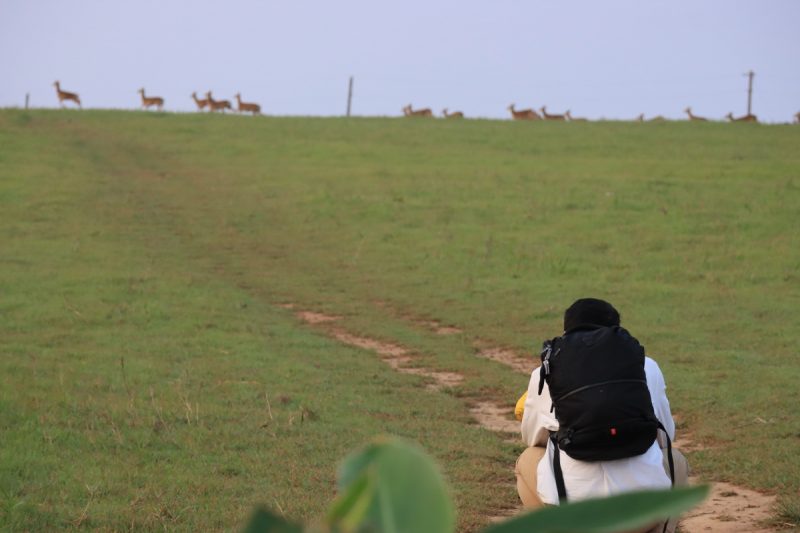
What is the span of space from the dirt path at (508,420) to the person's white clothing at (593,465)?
1125mm

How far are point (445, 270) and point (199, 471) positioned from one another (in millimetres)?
9700

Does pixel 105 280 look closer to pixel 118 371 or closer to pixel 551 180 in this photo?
pixel 118 371

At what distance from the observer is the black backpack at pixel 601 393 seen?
4273mm

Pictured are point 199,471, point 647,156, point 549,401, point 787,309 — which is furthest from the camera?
point 647,156

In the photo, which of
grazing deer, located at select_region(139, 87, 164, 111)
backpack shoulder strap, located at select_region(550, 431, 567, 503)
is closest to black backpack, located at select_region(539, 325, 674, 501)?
backpack shoulder strap, located at select_region(550, 431, 567, 503)

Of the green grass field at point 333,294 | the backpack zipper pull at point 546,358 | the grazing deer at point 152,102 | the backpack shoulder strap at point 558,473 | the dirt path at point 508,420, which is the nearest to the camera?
the backpack zipper pull at point 546,358

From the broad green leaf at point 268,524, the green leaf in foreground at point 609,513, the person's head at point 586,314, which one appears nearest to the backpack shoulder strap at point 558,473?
the person's head at point 586,314

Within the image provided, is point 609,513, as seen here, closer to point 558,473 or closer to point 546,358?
point 546,358

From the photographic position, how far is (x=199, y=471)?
20.6ft

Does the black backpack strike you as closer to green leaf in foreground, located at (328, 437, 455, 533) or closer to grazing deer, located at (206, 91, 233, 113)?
green leaf in foreground, located at (328, 437, 455, 533)

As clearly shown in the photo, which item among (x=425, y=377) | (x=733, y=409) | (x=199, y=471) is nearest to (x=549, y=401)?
(x=199, y=471)

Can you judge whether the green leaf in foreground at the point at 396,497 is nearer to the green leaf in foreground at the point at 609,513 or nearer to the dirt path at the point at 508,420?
the green leaf in foreground at the point at 609,513

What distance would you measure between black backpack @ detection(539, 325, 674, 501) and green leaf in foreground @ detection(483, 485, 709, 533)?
3565 mm

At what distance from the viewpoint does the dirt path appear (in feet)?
19.2
